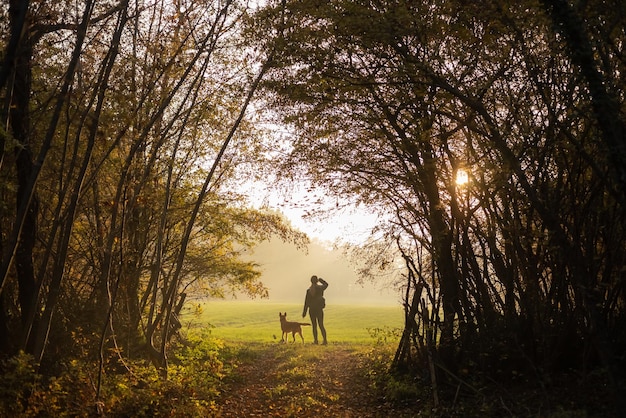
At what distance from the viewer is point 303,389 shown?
28.3 ft

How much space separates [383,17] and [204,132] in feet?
19.1

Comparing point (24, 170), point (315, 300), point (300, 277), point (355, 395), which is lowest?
point (355, 395)

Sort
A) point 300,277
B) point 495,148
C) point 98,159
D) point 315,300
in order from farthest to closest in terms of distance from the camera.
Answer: point 300,277 → point 315,300 → point 98,159 → point 495,148

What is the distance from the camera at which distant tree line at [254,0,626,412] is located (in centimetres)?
505

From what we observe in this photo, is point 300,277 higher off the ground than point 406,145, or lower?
lower

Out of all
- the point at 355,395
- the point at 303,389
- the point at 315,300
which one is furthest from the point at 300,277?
the point at 355,395

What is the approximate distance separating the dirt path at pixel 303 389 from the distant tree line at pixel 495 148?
1.27 m

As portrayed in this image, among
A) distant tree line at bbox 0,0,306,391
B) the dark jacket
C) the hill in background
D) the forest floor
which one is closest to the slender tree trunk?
distant tree line at bbox 0,0,306,391

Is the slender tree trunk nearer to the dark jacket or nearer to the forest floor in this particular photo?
the forest floor

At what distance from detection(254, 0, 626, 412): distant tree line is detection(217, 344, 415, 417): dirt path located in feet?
4.17

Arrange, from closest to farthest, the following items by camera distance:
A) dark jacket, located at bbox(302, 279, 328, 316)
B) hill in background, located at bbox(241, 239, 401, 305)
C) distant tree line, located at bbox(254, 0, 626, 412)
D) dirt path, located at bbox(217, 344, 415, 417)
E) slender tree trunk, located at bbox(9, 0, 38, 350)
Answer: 1. distant tree line, located at bbox(254, 0, 626, 412)
2. slender tree trunk, located at bbox(9, 0, 38, 350)
3. dirt path, located at bbox(217, 344, 415, 417)
4. dark jacket, located at bbox(302, 279, 328, 316)
5. hill in background, located at bbox(241, 239, 401, 305)

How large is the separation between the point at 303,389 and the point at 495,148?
559 centimetres

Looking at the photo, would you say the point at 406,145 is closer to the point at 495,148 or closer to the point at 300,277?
the point at 495,148

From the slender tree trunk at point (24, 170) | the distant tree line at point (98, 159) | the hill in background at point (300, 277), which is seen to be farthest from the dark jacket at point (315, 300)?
the hill in background at point (300, 277)
